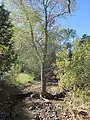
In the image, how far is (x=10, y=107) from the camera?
2102 cm

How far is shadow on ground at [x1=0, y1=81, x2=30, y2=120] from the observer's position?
18.7 meters

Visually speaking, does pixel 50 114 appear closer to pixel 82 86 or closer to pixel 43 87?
pixel 82 86

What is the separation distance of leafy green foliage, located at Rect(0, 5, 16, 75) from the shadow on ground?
2206mm

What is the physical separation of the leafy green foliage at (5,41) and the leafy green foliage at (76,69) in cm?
623

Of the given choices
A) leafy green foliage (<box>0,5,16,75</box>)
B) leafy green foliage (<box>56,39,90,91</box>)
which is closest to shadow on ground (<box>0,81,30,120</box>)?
leafy green foliage (<box>0,5,16,75</box>)

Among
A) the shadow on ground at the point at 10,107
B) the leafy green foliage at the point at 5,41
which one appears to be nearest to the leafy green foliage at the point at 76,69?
the shadow on ground at the point at 10,107

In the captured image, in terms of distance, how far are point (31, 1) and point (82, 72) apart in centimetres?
882

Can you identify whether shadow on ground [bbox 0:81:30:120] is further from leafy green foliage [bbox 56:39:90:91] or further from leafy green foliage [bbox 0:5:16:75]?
leafy green foliage [bbox 56:39:90:91]

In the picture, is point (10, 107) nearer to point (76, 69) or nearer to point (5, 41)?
point (5, 41)

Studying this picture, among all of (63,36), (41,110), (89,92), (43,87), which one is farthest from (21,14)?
(89,92)

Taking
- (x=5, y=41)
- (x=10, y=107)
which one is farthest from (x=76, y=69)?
(x=5, y=41)

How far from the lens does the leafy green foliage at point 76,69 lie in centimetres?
1742

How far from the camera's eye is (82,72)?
1745 cm

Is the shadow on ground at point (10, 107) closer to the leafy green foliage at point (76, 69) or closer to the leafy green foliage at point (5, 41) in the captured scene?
the leafy green foliage at point (5, 41)
